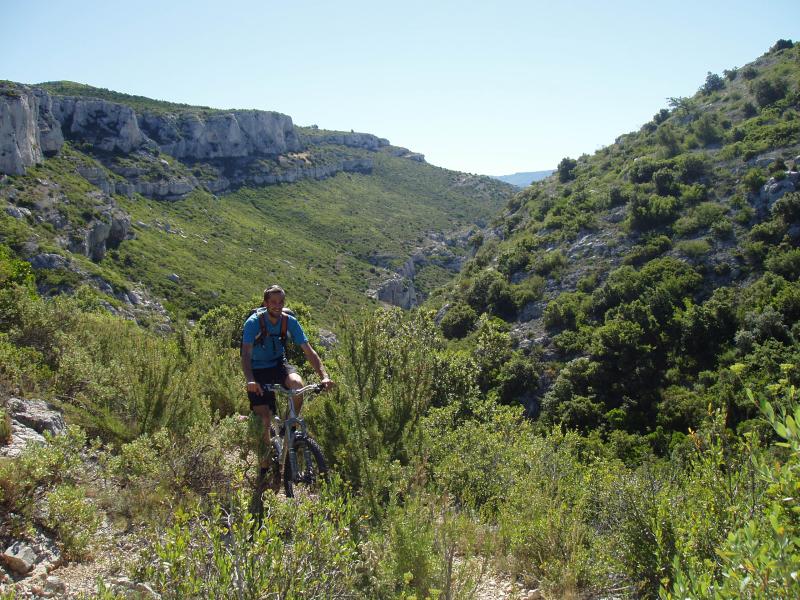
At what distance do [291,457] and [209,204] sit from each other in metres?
76.9

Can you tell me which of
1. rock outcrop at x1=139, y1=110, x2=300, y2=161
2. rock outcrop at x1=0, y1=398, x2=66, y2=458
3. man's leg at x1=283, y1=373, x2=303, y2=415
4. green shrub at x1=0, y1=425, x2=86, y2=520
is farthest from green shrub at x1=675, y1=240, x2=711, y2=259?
Result: rock outcrop at x1=139, y1=110, x2=300, y2=161

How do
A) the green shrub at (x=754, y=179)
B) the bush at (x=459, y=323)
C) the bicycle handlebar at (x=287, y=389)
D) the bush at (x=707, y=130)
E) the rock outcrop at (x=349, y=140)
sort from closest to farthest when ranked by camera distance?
the bicycle handlebar at (x=287, y=389)
the green shrub at (x=754, y=179)
the bush at (x=459, y=323)
the bush at (x=707, y=130)
the rock outcrop at (x=349, y=140)

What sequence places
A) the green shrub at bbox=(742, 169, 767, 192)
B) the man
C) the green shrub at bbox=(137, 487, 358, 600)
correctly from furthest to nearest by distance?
the green shrub at bbox=(742, 169, 767, 192) < the man < the green shrub at bbox=(137, 487, 358, 600)

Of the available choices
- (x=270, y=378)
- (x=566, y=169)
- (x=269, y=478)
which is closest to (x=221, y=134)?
(x=566, y=169)

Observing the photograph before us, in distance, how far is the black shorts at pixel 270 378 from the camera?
4641 mm

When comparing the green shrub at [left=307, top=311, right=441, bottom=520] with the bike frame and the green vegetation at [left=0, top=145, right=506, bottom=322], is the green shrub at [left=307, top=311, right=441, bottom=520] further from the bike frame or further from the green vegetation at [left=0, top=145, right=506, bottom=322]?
the green vegetation at [left=0, top=145, right=506, bottom=322]

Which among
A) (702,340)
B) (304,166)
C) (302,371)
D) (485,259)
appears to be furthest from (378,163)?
(302,371)

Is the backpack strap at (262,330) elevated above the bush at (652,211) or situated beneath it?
situated beneath

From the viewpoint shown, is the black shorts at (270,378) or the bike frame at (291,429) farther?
the black shorts at (270,378)

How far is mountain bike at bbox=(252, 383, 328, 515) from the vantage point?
13.6 feet

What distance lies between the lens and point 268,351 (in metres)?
4.80

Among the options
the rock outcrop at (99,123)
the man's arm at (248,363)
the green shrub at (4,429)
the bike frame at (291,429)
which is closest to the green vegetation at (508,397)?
the bike frame at (291,429)

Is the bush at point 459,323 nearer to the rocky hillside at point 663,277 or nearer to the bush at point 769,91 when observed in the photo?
the rocky hillside at point 663,277

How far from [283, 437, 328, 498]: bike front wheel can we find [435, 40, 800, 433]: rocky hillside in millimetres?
17313
